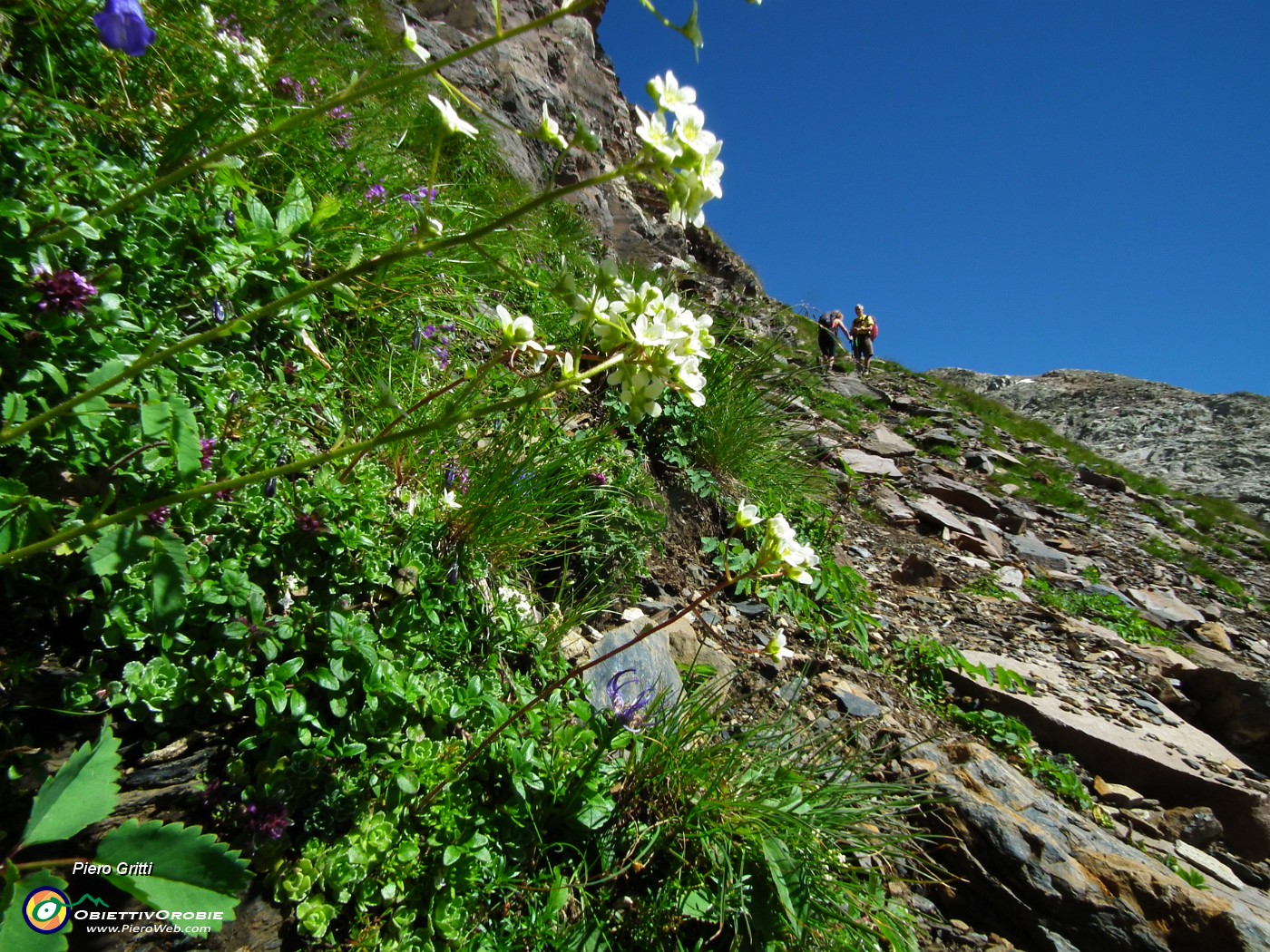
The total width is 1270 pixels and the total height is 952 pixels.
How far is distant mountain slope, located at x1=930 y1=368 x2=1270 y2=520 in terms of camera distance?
14273 mm

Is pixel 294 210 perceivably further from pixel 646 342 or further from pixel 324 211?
pixel 646 342

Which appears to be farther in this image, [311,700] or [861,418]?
→ [861,418]

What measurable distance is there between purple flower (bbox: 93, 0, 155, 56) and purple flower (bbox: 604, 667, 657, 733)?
190cm

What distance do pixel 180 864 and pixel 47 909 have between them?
0.35 meters

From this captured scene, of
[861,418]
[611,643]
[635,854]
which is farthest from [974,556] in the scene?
[635,854]

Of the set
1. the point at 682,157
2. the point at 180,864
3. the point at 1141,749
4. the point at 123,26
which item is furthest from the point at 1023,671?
the point at 123,26

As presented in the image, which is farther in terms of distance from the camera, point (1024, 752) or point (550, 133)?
point (1024, 752)

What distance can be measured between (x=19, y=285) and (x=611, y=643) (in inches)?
81.0

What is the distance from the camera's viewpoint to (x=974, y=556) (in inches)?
222

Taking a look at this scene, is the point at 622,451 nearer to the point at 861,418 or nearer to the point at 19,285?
the point at 19,285

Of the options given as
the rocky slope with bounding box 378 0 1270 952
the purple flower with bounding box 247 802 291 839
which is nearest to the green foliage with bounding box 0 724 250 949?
the purple flower with bounding box 247 802 291 839

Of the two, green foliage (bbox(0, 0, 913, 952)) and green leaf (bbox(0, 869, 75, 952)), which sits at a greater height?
green foliage (bbox(0, 0, 913, 952))

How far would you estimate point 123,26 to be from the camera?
1016mm

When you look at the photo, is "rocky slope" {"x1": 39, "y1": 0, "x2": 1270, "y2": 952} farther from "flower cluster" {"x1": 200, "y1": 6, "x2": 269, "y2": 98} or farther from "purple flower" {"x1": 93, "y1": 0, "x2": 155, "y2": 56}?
"flower cluster" {"x1": 200, "y1": 6, "x2": 269, "y2": 98}
